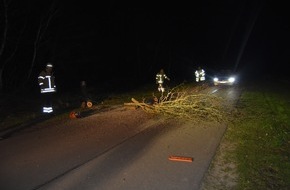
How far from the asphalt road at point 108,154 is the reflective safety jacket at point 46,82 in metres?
2.61

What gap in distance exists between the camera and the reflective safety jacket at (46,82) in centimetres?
1359

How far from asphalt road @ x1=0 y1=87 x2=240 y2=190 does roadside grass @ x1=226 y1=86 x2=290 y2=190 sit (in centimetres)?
64

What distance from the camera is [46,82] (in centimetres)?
1373

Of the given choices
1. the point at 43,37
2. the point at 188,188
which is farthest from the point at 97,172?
the point at 43,37

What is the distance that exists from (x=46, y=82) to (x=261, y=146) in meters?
8.76

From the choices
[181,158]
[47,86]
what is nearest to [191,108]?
[47,86]

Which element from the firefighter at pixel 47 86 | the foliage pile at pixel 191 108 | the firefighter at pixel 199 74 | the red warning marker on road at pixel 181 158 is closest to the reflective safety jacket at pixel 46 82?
the firefighter at pixel 47 86

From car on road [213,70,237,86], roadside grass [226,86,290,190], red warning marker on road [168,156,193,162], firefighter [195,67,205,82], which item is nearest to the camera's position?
roadside grass [226,86,290,190]

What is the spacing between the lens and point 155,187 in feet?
18.8

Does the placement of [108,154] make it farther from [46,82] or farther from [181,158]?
[46,82]

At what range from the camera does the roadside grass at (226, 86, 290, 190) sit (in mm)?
6051

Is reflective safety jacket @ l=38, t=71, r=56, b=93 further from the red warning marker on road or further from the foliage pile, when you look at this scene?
the red warning marker on road

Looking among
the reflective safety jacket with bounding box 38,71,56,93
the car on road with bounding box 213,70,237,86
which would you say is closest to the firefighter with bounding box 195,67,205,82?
the car on road with bounding box 213,70,237,86

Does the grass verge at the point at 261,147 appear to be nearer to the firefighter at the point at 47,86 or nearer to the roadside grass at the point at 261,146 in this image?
the roadside grass at the point at 261,146
